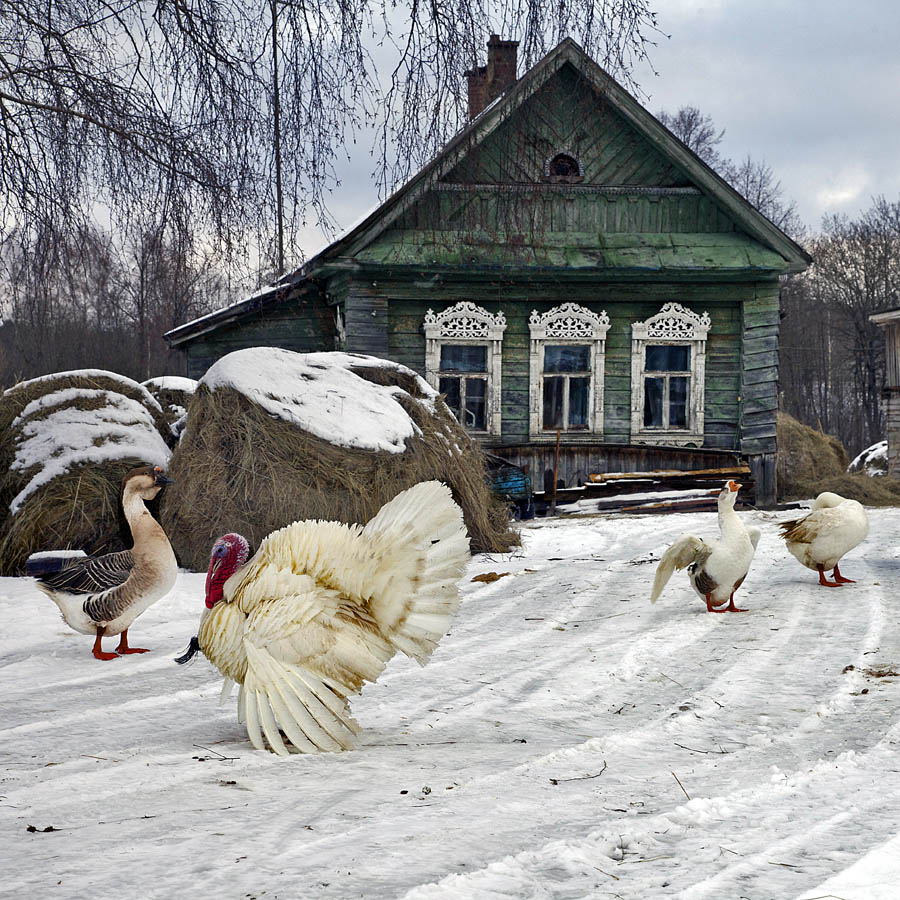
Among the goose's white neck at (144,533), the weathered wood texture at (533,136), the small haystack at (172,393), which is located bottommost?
→ the goose's white neck at (144,533)

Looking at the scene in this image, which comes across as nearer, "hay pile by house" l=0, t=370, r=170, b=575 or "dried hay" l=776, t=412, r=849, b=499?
"hay pile by house" l=0, t=370, r=170, b=575

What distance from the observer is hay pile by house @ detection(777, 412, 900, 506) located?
18.6m

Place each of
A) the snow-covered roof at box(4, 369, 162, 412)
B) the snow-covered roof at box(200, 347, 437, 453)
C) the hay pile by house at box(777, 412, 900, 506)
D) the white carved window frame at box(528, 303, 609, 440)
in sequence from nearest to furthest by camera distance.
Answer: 1. the snow-covered roof at box(200, 347, 437, 453)
2. the snow-covered roof at box(4, 369, 162, 412)
3. the white carved window frame at box(528, 303, 609, 440)
4. the hay pile by house at box(777, 412, 900, 506)

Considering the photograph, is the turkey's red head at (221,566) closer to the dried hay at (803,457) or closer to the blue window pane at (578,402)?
the blue window pane at (578,402)

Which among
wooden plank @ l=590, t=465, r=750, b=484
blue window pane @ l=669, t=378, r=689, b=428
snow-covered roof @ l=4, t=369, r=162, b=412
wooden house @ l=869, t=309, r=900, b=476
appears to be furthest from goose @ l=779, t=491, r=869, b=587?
wooden house @ l=869, t=309, r=900, b=476

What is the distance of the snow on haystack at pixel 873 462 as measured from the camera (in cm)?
2603

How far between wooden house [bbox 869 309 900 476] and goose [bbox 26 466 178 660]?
75.4 ft

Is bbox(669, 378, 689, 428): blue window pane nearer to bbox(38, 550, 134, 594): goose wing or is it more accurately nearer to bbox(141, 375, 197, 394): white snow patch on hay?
bbox(141, 375, 197, 394): white snow patch on hay

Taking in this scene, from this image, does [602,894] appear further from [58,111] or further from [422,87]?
[58,111]

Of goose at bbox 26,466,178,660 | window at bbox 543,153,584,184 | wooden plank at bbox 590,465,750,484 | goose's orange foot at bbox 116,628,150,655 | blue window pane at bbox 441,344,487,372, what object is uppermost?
window at bbox 543,153,584,184

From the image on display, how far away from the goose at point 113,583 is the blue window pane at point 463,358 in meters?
10.4

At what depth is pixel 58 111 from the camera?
4.71m

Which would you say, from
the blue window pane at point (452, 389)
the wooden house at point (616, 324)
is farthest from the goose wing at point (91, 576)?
the blue window pane at point (452, 389)

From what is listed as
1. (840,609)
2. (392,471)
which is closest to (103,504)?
(392,471)
